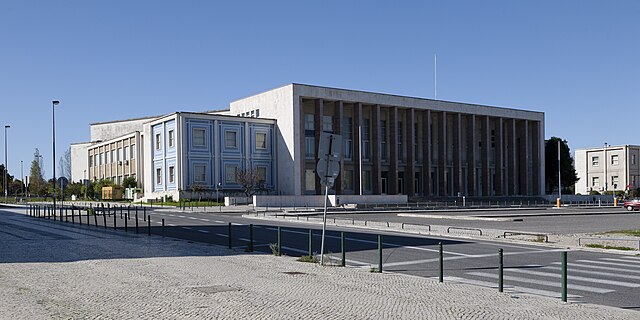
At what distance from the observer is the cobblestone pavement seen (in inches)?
374

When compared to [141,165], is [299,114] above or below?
above

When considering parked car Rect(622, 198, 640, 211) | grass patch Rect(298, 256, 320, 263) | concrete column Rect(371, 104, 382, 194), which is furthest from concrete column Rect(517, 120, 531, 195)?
grass patch Rect(298, 256, 320, 263)

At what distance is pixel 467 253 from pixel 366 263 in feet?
12.6

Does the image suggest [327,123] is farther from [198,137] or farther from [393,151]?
[198,137]

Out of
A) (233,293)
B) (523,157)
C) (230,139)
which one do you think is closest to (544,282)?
(233,293)

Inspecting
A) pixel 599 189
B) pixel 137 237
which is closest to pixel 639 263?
pixel 137 237

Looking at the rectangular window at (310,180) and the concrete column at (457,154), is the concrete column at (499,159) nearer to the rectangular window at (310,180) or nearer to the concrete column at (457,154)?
the concrete column at (457,154)

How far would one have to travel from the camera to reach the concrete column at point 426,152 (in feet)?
279

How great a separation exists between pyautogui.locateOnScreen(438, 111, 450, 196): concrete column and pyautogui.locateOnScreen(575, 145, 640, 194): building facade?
3732 centimetres

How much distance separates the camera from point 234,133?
2881 inches

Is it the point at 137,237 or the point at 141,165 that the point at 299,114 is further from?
the point at 137,237

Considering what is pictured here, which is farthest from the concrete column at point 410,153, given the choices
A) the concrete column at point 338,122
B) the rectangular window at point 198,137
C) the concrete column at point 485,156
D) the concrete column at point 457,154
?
the rectangular window at point 198,137

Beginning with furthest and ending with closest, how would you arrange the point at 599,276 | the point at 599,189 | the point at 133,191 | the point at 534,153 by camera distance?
the point at 599,189 → the point at 534,153 → the point at 133,191 → the point at 599,276

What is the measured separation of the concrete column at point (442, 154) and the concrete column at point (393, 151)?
785 cm
